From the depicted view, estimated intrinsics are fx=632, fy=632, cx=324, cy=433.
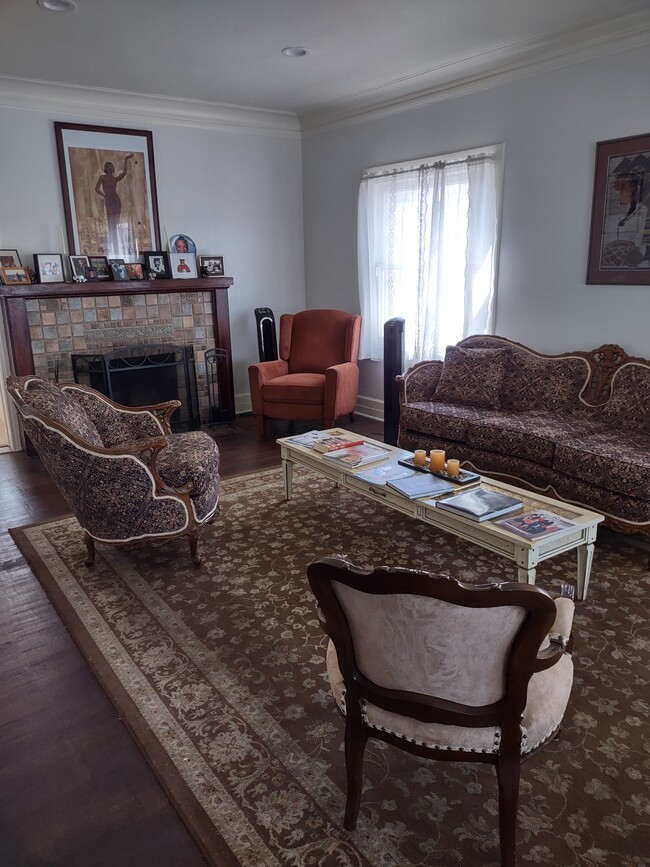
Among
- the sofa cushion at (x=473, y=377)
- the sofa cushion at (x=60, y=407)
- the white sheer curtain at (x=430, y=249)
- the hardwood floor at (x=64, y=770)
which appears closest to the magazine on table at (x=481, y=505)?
the hardwood floor at (x=64, y=770)

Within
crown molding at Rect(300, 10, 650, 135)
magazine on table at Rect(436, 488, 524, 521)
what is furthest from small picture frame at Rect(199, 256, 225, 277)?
magazine on table at Rect(436, 488, 524, 521)

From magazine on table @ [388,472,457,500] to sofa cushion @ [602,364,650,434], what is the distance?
1.43 m

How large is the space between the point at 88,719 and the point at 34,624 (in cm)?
75

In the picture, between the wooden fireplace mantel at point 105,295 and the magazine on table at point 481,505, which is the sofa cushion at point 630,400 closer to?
the magazine on table at point 481,505

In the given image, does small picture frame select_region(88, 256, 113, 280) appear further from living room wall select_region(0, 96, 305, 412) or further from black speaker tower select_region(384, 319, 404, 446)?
black speaker tower select_region(384, 319, 404, 446)

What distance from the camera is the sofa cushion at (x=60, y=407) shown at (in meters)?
2.88

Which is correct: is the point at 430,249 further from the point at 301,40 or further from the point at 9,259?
the point at 9,259

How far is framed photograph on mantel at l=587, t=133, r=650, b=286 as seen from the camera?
146 inches

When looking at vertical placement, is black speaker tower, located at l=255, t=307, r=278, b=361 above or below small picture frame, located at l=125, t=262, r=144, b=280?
below

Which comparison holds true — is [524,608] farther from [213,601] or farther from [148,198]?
[148,198]

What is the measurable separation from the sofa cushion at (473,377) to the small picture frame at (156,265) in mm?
2603

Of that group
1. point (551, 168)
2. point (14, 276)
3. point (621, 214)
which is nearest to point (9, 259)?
point (14, 276)

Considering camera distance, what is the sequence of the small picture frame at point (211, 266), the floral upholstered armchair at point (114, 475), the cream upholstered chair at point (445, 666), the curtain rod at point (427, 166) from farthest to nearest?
1. the small picture frame at point (211, 266)
2. the curtain rod at point (427, 166)
3. the floral upholstered armchair at point (114, 475)
4. the cream upholstered chair at point (445, 666)

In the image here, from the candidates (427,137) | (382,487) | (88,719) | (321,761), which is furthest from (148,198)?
(321,761)
